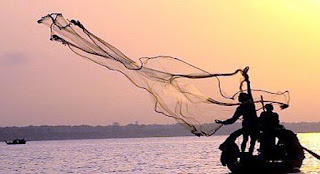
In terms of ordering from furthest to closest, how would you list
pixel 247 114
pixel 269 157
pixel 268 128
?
pixel 269 157 → pixel 268 128 → pixel 247 114

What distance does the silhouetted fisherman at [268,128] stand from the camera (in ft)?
115

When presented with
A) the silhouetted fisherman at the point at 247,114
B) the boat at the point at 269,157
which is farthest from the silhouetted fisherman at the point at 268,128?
the silhouetted fisherman at the point at 247,114

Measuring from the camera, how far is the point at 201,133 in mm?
28812

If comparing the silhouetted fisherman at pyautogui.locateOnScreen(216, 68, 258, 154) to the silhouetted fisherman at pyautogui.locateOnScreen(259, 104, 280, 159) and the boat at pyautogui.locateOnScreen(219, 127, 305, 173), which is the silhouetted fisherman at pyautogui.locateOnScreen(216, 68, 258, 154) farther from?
the silhouetted fisherman at pyautogui.locateOnScreen(259, 104, 280, 159)

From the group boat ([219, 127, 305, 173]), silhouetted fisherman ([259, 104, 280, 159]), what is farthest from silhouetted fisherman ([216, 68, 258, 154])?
silhouetted fisherman ([259, 104, 280, 159])

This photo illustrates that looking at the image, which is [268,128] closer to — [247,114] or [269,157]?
[269,157]

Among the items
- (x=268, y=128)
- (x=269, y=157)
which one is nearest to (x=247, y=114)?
(x=268, y=128)

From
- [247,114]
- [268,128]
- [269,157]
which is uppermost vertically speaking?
[247,114]

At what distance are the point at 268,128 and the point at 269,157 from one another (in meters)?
1.86

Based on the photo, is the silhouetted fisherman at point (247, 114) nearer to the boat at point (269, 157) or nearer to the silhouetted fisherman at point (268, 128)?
the boat at point (269, 157)

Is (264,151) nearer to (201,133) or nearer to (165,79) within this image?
(201,133)

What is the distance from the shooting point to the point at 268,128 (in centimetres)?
3550

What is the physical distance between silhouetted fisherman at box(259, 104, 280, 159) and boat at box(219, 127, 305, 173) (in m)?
0.23

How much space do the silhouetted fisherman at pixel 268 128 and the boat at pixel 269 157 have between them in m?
0.23
